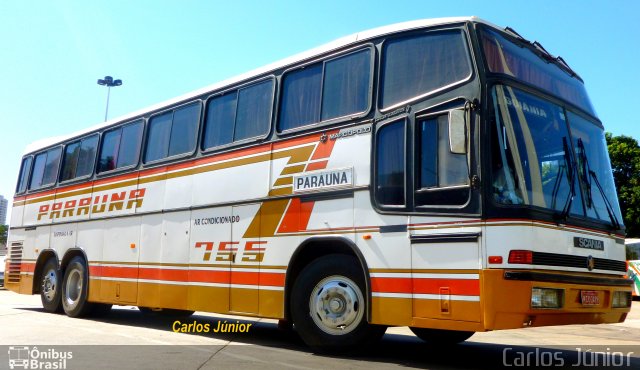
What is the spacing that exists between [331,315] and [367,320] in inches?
24.6

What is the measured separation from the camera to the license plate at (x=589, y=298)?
5.93 m

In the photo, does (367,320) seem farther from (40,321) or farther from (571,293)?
(40,321)

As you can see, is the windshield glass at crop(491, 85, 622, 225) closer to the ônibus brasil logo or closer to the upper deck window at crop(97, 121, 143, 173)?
the ônibus brasil logo

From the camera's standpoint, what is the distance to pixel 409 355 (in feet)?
23.8

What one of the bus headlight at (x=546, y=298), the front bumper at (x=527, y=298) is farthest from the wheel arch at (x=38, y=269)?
the bus headlight at (x=546, y=298)

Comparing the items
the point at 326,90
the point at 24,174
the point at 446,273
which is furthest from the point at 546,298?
the point at 24,174

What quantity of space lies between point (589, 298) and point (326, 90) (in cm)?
390

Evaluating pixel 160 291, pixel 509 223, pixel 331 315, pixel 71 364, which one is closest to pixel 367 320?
pixel 331 315

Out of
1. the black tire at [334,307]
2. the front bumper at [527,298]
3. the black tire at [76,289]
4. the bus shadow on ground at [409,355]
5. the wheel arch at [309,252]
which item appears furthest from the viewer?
the black tire at [76,289]

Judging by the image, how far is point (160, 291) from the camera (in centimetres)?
935

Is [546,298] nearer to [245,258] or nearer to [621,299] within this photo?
[621,299]

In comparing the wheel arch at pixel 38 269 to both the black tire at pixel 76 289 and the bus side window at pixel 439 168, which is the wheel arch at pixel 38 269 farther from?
the bus side window at pixel 439 168

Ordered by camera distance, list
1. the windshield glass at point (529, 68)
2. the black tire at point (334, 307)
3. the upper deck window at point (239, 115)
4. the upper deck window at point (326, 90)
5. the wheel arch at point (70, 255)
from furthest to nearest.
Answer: the wheel arch at point (70, 255) < the upper deck window at point (239, 115) < the upper deck window at point (326, 90) < the black tire at point (334, 307) < the windshield glass at point (529, 68)

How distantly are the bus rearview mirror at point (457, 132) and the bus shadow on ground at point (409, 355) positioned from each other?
A: 2.42 metres
